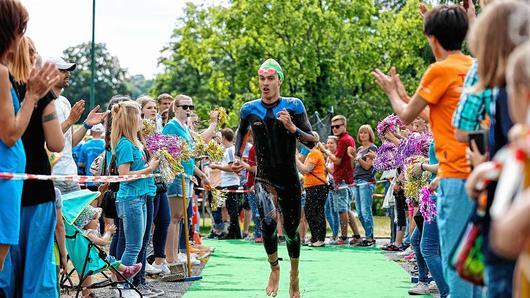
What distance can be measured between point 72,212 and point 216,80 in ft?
111

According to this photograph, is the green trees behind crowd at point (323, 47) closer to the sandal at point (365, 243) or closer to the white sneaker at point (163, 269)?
the sandal at point (365, 243)

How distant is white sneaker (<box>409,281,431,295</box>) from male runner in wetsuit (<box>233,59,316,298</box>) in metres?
1.37

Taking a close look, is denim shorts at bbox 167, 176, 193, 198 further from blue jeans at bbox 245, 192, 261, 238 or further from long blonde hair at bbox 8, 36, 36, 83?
long blonde hair at bbox 8, 36, 36, 83

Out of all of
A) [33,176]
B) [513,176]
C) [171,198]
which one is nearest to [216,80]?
[171,198]

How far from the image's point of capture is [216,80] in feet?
139

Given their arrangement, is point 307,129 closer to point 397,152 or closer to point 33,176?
point 397,152

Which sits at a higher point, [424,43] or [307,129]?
[424,43]

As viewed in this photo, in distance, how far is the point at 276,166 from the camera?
9.80 m

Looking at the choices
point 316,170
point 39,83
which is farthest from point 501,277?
point 316,170

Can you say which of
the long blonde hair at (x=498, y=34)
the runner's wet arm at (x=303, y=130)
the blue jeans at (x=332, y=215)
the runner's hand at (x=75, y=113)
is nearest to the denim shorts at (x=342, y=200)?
the blue jeans at (x=332, y=215)

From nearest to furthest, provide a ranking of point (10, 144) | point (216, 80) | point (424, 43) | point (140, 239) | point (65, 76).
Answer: point (10, 144)
point (65, 76)
point (140, 239)
point (424, 43)
point (216, 80)

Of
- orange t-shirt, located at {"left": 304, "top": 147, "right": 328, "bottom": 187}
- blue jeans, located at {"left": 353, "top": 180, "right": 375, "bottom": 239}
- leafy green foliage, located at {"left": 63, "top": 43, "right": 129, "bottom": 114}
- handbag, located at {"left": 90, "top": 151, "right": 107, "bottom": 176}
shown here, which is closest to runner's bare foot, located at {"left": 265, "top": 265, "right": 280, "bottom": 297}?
handbag, located at {"left": 90, "top": 151, "right": 107, "bottom": 176}

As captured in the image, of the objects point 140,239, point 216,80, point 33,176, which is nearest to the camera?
point 33,176

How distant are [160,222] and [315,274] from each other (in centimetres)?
258
